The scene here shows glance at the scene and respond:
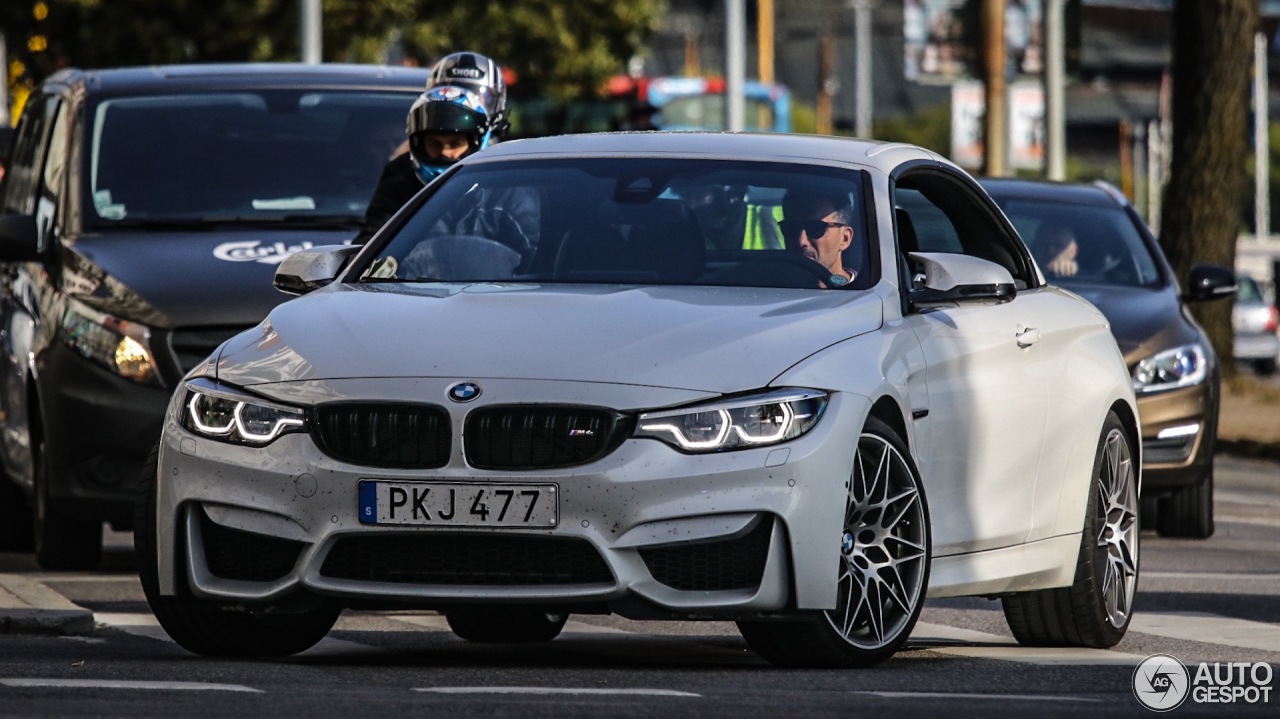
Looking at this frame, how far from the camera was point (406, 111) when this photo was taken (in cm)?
1242

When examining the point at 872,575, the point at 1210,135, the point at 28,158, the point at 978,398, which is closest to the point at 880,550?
the point at 872,575

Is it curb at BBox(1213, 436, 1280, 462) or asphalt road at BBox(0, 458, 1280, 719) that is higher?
asphalt road at BBox(0, 458, 1280, 719)

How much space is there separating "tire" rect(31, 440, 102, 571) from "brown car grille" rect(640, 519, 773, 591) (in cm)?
496

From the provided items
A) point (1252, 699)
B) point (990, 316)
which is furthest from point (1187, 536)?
point (1252, 699)

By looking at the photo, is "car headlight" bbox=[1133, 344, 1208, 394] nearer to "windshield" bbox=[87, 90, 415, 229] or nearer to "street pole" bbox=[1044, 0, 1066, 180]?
"windshield" bbox=[87, 90, 415, 229]

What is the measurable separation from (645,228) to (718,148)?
51cm

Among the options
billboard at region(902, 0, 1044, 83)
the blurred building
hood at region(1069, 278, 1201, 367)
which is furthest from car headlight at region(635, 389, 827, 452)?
the blurred building

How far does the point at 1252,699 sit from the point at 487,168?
289cm

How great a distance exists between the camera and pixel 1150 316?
45.5ft

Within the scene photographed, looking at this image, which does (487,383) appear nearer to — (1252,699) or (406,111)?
(1252,699)

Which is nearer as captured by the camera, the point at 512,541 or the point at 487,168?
the point at 512,541

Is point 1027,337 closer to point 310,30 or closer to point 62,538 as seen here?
point 62,538

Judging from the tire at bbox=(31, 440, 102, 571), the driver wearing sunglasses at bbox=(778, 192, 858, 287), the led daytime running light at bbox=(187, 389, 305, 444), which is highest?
the driver wearing sunglasses at bbox=(778, 192, 858, 287)

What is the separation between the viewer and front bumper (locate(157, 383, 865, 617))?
6.93 m
